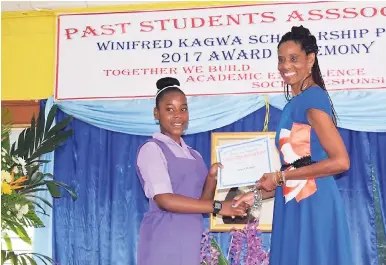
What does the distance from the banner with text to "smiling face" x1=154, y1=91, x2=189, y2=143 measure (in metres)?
2.00

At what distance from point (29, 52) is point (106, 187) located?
1.47 metres

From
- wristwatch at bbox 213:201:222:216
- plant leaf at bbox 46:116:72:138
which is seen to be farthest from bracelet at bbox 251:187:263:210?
plant leaf at bbox 46:116:72:138

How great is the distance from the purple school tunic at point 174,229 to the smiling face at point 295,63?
2.17ft

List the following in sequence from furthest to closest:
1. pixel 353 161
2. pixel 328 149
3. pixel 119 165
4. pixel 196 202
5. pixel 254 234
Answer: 1. pixel 119 165
2. pixel 353 161
3. pixel 254 234
4. pixel 196 202
5. pixel 328 149

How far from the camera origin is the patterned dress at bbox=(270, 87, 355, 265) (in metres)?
2.64

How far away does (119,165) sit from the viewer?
5.36m

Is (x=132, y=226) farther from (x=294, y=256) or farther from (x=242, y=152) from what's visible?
(x=294, y=256)

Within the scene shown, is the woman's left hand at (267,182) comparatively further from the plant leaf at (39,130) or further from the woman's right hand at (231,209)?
the plant leaf at (39,130)

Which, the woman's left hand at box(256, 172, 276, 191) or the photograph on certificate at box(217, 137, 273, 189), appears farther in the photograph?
the photograph on certificate at box(217, 137, 273, 189)

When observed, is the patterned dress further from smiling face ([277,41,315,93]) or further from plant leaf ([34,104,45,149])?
plant leaf ([34,104,45,149])

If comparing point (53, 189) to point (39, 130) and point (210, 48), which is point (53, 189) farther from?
point (210, 48)

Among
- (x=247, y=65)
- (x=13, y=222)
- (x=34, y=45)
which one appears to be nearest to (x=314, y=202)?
(x=13, y=222)

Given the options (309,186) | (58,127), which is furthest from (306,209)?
(58,127)

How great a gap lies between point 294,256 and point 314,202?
0.25 m
